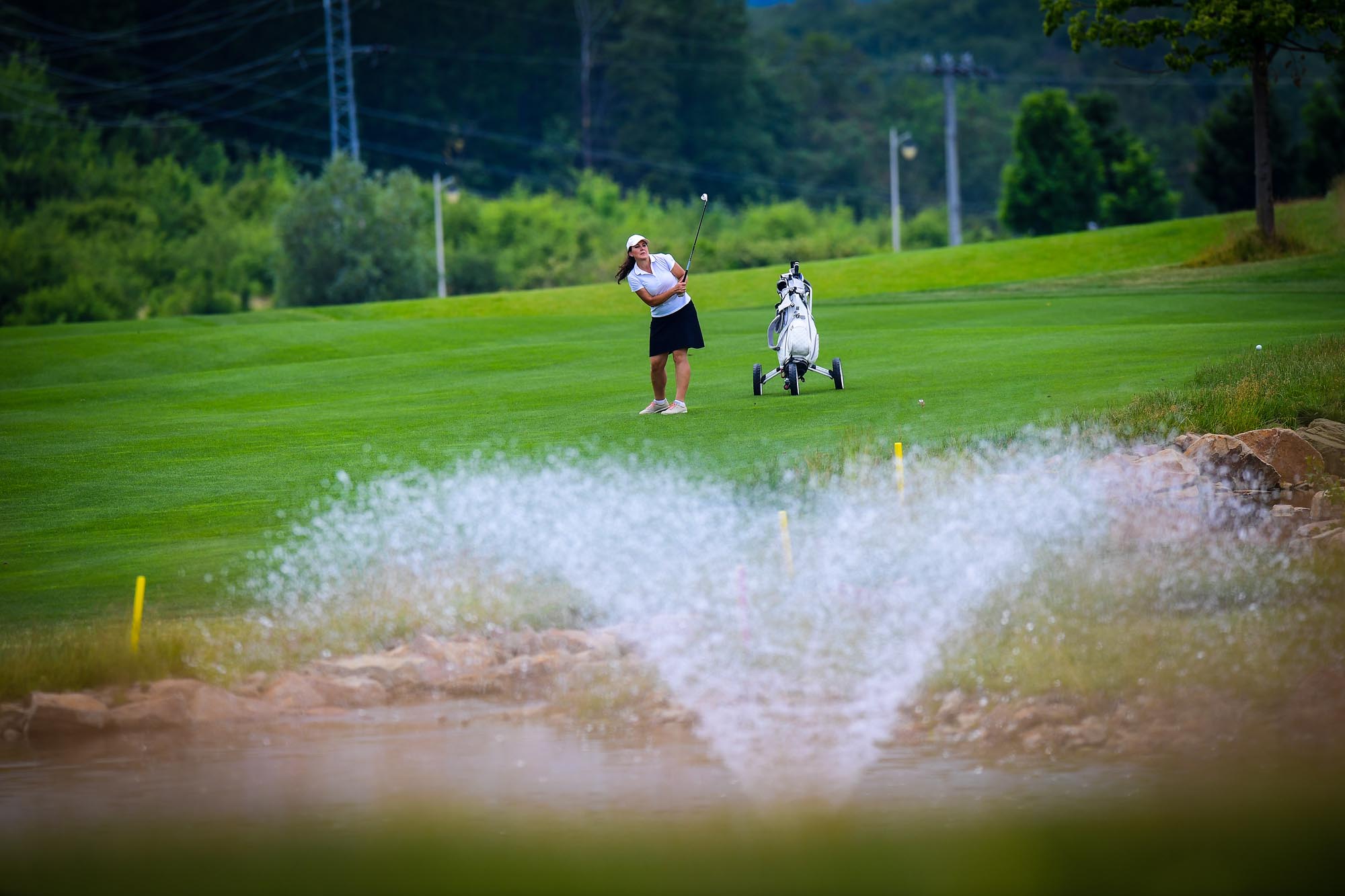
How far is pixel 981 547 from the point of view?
516 inches

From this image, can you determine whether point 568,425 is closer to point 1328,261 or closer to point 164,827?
point 164,827

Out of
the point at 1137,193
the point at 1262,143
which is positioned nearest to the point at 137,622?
the point at 1262,143

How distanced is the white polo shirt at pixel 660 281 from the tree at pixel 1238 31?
69.2 feet

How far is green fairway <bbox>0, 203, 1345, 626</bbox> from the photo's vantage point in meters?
14.9

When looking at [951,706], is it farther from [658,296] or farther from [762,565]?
[658,296]

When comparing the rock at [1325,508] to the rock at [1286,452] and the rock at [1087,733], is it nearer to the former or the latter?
the rock at [1286,452]

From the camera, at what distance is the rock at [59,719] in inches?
412

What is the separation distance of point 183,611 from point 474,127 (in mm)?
90550

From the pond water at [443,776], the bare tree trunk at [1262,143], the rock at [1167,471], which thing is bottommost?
the pond water at [443,776]

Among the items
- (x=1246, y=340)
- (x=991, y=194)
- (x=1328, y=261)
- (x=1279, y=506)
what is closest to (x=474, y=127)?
(x=991, y=194)

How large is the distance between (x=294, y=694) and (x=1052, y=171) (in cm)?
6408

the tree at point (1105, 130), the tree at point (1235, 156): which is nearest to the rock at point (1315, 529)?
the tree at point (1235, 156)

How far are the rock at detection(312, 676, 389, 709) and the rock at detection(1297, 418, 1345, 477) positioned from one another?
8.51m

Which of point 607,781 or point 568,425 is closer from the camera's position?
point 607,781
